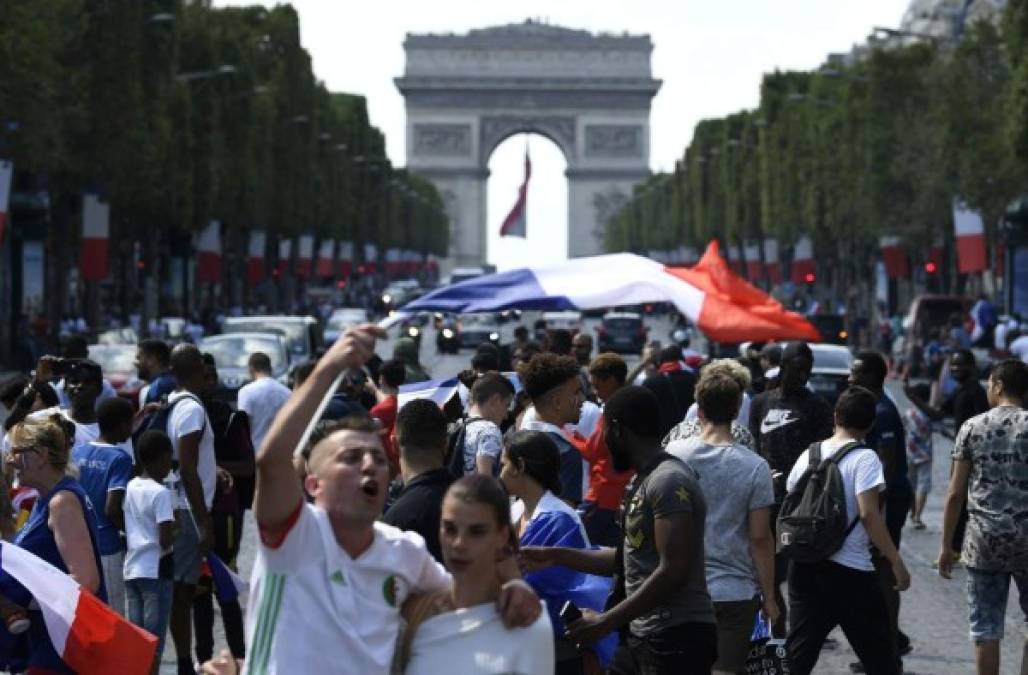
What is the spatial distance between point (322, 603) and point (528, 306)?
25.8 feet

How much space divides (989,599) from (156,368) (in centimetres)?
472

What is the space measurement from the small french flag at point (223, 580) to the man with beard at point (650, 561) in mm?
3903

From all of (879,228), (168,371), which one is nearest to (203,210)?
(879,228)

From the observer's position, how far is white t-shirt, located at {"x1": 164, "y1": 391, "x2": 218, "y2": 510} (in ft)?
38.0

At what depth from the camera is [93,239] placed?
49156mm

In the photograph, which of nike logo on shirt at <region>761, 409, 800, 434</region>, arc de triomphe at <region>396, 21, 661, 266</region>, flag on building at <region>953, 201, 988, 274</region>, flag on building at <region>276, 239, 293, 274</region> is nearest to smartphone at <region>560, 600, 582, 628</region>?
nike logo on shirt at <region>761, 409, 800, 434</region>

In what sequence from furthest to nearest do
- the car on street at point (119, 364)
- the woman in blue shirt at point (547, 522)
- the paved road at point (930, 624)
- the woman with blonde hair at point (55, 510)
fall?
the car on street at point (119, 364)
the paved road at point (930, 624)
the woman with blonde hair at point (55, 510)
the woman in blue shirt at point (547, 522)

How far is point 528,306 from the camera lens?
13547mm

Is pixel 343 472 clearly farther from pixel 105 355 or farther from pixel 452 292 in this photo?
pixel 105 355

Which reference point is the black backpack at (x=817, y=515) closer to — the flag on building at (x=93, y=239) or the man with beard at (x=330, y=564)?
the man with beard at (x=330, y=564)

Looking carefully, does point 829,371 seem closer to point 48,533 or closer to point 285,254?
point 48,533

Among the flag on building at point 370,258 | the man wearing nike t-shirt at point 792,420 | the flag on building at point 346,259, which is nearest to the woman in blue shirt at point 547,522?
the man wearing nike t-shirt at point 792,420

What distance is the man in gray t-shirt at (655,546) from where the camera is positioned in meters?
7.68

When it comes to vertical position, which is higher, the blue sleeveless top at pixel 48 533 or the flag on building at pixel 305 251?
the flag on building at pixel 305 251
